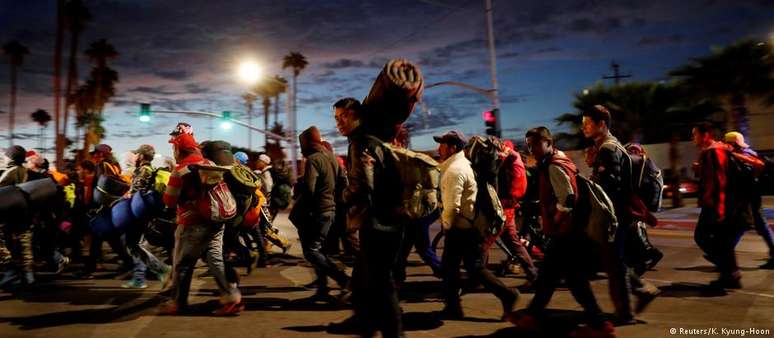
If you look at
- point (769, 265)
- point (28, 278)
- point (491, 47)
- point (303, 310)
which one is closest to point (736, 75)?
point (491, 47)

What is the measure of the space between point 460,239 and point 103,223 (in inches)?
162

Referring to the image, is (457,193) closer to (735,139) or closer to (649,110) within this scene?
(735,139)

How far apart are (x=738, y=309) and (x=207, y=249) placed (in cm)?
458

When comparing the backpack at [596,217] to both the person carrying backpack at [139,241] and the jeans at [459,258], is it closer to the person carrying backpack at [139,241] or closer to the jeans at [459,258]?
the jeans at [459,258]

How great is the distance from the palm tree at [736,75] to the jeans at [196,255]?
24.4m

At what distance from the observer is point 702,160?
595cm

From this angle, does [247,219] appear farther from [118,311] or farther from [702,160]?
[702,160]

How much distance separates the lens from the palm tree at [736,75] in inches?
899

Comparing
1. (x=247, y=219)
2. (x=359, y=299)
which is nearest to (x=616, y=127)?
(x=247, y=219)

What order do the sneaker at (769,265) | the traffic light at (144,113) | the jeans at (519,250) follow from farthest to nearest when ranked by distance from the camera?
the traffic light at (144,113) → the sneaker at (769,265) → the jeans at (519,250)

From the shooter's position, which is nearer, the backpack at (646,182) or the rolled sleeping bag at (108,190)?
the backpack at (646,182)

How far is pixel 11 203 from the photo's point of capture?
232 inches

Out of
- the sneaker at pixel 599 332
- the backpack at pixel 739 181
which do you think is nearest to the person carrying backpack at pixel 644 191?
the sneaker at pixel 599 332

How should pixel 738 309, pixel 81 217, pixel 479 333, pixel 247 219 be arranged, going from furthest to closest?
pixel 81 217 < pixel 247 219 < pixel 738 309 < pixel 479 333
